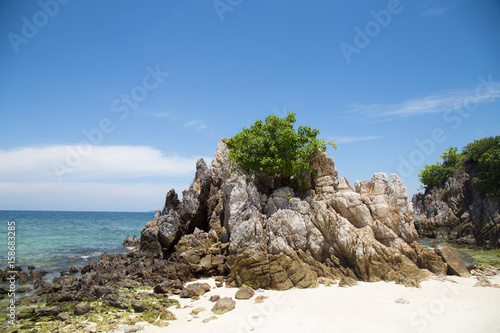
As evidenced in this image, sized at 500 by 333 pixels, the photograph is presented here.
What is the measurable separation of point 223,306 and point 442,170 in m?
47.7

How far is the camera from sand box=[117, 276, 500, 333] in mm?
12255

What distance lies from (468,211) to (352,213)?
30.3 meters

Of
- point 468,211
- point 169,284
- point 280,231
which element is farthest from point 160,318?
point 468,211

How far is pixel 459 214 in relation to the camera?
140 feet

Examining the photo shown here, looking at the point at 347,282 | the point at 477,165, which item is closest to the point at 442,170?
the point at 477,165

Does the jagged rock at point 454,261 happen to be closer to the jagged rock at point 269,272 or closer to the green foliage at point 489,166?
the jagged rock at point 269,272

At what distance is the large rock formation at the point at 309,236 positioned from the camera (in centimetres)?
1806

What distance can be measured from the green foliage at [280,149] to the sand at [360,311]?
9420 millimetres

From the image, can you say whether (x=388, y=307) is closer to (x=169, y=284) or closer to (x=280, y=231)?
(x=280, y=231)

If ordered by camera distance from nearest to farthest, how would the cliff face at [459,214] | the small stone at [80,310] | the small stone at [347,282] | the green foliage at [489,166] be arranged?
the small stone at [80,310], the small stone at [347,282], the cliff face at [459,214], the green foliage at [489,166]

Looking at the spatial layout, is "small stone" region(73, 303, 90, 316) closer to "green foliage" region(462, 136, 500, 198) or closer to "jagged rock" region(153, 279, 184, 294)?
"jagged rock" region(153, 279, 184, 294)

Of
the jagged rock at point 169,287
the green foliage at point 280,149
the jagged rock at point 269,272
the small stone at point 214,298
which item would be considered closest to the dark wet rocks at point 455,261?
the jagged rock at point 269,272

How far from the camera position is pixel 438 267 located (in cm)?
1856

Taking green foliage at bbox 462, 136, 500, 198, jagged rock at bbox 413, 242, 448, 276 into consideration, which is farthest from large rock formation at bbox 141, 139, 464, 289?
green foliage at bbox 462, 136, 500, 198
